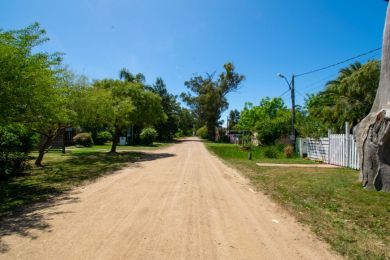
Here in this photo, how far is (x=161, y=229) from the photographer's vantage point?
4.85m

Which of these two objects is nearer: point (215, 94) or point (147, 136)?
point (147, 136)

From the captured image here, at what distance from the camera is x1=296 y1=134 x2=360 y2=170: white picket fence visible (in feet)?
45.3

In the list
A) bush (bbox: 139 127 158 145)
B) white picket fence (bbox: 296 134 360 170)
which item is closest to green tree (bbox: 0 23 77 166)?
white picket fence (bbox: 296 134 360 170)

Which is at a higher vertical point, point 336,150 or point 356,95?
point 356,95

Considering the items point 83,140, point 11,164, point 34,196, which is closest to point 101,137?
point 83,140

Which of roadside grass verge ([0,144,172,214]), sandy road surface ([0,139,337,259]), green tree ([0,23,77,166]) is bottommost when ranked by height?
roadside grass verge ([0,144,172,214])

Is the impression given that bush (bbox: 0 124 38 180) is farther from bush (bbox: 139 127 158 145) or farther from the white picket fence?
bush (bbox: 139 127 158 145)

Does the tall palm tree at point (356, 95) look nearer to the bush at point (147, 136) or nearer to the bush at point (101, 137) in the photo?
the bush at point (147, 136)

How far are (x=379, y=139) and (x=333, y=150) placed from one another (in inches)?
314

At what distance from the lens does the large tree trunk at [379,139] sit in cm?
818

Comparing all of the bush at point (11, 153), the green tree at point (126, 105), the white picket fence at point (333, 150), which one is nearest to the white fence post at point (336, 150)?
the white picket fence at point (333, 150)

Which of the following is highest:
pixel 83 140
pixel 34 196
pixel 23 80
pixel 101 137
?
pixel 23 80

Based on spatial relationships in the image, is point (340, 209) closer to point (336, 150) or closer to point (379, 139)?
point (379, 139)

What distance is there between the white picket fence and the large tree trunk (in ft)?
15.9
